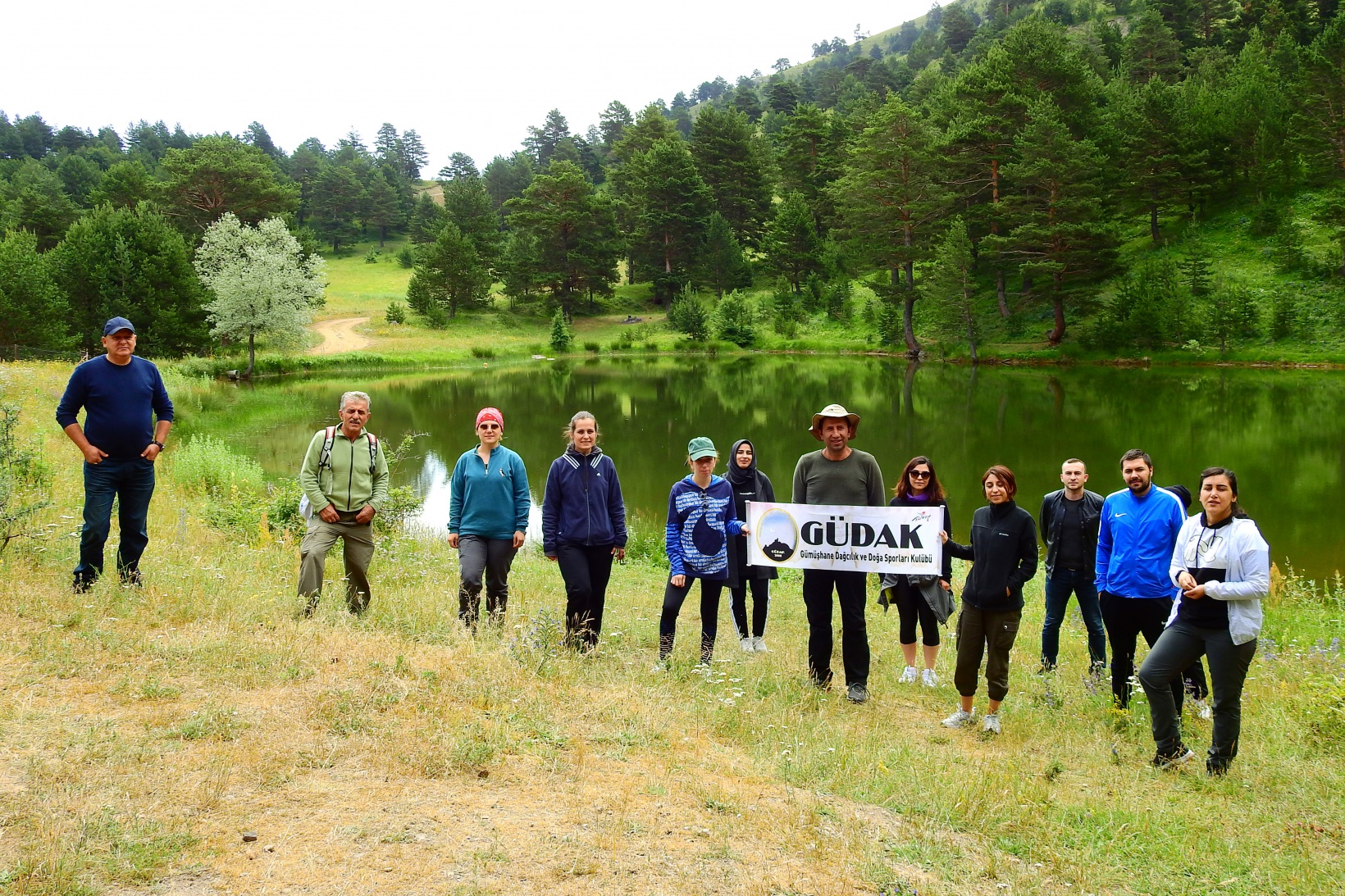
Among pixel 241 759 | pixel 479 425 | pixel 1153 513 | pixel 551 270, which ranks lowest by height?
pixel 241 759

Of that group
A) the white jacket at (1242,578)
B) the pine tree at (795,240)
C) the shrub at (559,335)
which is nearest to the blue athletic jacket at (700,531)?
the white jacket at (1242,578)

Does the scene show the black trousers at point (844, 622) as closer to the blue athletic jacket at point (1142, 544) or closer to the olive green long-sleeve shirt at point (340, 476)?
the blue athletic jacket at point (1142, 544)

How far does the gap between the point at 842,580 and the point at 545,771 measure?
9.58 ft

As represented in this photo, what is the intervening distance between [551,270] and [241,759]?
211ft

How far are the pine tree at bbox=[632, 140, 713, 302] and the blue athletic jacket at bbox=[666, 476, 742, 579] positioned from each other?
6085 centimetres

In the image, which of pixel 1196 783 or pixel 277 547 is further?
pixel 277 547

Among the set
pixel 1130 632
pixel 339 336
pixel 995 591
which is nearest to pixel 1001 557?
pixel 995 591

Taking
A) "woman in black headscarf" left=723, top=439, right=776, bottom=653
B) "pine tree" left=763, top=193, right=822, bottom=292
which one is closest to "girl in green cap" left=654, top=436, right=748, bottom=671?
"woman in black headscarf" left=723, top=439, right=776, bottom=653

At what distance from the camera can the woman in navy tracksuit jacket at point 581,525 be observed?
21.4 feet

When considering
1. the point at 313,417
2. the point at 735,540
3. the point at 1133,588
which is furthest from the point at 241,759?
the point at 313,417

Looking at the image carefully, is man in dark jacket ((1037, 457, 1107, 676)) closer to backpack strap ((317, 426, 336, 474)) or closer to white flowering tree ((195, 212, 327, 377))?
backpack strap ((317, 426, 336, 474))

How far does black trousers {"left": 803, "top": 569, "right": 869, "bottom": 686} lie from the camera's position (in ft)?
20.7

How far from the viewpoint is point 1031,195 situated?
1754 inches

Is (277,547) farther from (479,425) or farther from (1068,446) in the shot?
(1068,446)
